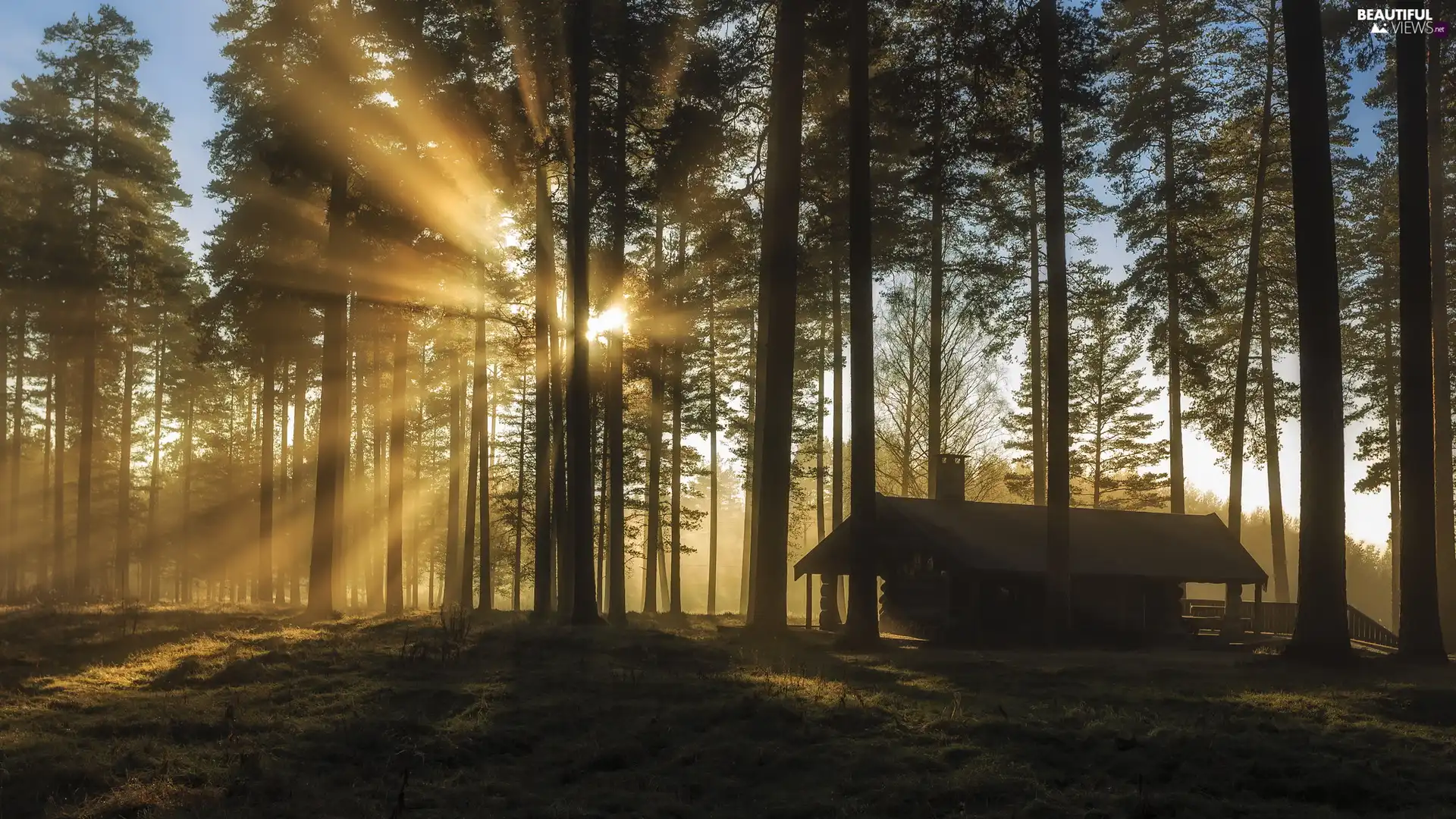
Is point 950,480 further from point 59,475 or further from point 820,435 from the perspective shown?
point 59,475

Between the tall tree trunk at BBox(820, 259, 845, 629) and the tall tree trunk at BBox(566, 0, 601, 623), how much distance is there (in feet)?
33.8

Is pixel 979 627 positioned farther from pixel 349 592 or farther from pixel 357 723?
A: pixel 349 592

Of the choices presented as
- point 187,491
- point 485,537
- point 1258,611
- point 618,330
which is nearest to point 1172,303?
point 1258,611

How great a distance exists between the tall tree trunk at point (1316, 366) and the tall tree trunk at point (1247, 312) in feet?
46.8

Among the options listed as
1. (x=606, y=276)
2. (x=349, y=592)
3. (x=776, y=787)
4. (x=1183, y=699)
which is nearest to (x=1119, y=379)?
(x=606, y=276)

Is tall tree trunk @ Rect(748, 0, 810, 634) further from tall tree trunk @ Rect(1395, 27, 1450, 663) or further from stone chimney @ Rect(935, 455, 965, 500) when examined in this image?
stone chimney @ Rect(935, 455, 965, 500)

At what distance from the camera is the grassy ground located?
10016 millimetres

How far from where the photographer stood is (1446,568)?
2672 centimetres

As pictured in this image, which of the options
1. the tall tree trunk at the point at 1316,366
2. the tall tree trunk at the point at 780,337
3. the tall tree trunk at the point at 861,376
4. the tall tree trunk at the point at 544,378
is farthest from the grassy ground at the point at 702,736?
the tall tree trunk at the point at 544,378

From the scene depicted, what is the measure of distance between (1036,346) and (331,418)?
835 inches

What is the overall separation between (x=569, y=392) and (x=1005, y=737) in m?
15.6

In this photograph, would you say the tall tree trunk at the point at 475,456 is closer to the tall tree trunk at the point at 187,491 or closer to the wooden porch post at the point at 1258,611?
the wooden porch post at the point at 1258,611

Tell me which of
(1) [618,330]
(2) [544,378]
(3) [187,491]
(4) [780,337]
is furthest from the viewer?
(3) [187,491]

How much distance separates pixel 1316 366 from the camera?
17703 mm
